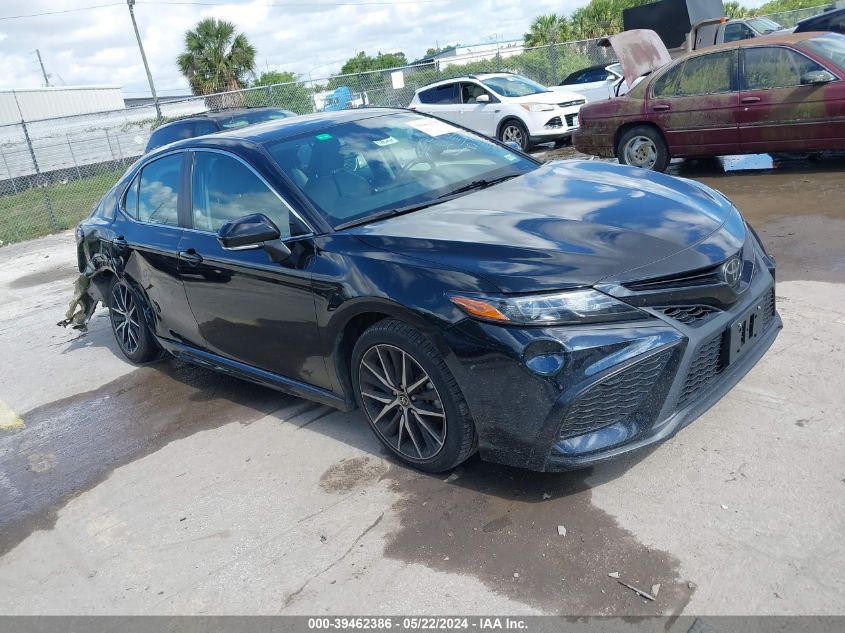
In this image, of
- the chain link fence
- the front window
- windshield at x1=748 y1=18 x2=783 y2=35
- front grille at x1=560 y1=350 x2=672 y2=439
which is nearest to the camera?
front grille at x1=560 y1=350 x2=672 y2=439

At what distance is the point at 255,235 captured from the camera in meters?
3.82

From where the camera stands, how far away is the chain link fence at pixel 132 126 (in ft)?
60.3

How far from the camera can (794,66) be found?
342 inches

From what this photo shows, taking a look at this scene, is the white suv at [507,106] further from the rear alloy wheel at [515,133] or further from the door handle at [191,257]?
the door handle at [191,257]

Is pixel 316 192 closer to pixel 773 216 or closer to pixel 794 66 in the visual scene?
pixel 773 216

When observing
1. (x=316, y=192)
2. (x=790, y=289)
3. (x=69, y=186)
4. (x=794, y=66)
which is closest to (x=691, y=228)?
(x=316, y=192)

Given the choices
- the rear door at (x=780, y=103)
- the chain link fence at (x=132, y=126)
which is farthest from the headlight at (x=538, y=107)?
the rear door at (x=780, y=103)

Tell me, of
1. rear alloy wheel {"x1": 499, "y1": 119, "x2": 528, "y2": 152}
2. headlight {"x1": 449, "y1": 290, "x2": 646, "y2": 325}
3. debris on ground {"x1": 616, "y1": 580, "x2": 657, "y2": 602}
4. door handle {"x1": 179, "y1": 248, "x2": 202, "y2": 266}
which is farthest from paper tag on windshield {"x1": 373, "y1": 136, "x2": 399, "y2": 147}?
rear alloy wheel {"x1": 499, "y1": 119, "x2": 528, "y2": 152}

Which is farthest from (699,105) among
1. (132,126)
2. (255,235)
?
(132,126)

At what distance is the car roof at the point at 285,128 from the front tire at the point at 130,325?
4.42 ft

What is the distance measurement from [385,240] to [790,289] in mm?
3207

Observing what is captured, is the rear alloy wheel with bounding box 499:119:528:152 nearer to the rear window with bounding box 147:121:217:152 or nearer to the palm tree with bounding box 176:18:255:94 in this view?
the rear window with bounding box 147:121:217:152

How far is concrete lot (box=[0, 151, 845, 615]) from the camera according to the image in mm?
2902

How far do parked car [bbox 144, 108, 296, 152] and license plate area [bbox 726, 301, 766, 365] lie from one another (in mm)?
9261
